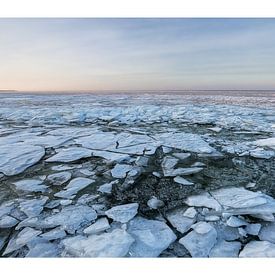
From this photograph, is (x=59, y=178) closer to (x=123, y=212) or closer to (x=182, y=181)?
(x=123, y=212)

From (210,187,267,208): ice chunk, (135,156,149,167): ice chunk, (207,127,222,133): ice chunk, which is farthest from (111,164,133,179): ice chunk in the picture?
(207,127,222,133): ice chunk

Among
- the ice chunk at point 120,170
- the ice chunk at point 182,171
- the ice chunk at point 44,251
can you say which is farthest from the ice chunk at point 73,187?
the ice chunk at point 182,171

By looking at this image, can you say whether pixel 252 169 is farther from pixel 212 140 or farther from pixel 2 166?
pixel 2 166

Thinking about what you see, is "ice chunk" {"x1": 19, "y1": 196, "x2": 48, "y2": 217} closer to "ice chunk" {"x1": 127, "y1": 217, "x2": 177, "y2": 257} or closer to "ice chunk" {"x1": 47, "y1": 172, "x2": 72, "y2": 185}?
"ice chunk" {"x1": 47, "y1": 172, "x2": 72, "y2": 185}

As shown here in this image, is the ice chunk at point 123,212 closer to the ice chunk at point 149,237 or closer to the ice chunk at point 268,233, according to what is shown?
the ice chunk at point 149,237
